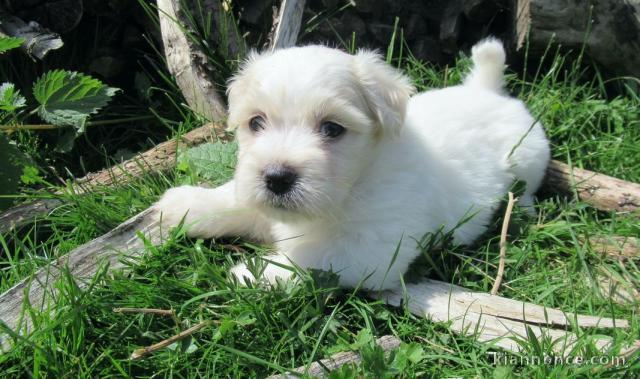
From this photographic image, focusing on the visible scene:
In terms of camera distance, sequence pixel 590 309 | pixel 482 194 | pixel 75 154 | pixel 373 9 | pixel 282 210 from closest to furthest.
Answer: pixel 282 210
pixel 590 309
pixel 482 194
pixel 75 154
pixel 373 9

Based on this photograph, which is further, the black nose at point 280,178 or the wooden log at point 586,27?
the wooden log at point 586,27

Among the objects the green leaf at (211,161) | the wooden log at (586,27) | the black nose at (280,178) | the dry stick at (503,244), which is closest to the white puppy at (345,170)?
the black nose at (280,178)

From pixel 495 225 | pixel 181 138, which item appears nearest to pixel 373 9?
pixel 181 138

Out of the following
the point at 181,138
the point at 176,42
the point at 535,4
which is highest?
the point at 535,4

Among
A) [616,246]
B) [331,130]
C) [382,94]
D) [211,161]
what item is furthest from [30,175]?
[616,246]

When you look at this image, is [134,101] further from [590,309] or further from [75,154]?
[590,309]

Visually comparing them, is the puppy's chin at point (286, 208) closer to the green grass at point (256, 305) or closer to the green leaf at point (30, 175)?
the green grass at point (256, 305)
